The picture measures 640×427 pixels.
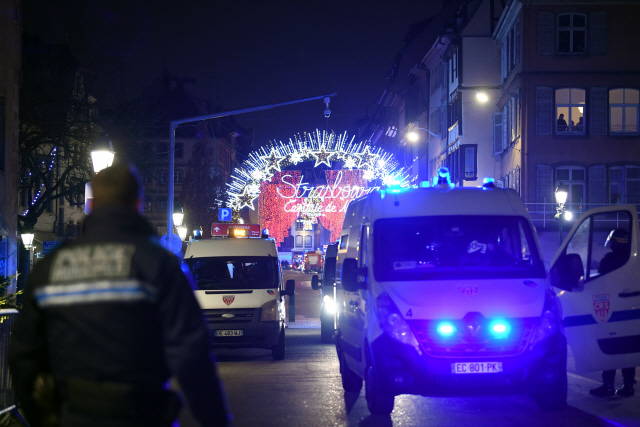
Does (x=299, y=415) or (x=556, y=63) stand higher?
(x=556, y=63)

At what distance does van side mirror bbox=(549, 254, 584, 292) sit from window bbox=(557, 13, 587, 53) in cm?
3038

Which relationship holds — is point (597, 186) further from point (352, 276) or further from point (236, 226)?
point (352, 276)

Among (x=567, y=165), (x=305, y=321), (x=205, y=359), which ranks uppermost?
(x=567, y=165)

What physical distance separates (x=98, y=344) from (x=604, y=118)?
1457 inches

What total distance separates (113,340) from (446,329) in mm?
5541

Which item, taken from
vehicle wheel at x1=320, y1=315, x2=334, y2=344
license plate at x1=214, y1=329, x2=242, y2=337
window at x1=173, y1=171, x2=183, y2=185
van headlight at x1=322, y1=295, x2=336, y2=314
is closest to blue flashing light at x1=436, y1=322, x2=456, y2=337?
license plate at x1=214, y1=329, x2=242, y2=337

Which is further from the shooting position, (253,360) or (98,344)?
(253,360)

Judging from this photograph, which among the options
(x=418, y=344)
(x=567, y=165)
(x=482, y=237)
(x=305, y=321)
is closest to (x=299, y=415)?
(x=418, y=344)

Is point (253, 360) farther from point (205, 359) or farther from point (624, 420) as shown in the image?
point (205, 359)

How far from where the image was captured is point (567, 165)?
124ft

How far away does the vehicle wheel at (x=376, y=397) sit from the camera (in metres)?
8.62

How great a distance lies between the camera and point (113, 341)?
3307mm

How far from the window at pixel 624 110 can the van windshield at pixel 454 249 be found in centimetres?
3008

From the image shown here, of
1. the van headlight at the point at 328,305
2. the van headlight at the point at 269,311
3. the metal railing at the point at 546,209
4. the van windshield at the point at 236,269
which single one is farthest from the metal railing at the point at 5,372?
the metal railing at the point at 546,209
